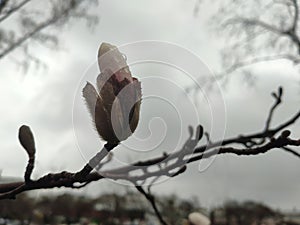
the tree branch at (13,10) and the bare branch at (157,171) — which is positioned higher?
the tree branch at (13,10)

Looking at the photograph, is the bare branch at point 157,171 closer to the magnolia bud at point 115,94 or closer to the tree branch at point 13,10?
the magnolia bud at point 115,94

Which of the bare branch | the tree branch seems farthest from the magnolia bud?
the tree branch

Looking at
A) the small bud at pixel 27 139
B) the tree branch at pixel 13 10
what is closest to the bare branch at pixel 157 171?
the small bud at pixel 27 139

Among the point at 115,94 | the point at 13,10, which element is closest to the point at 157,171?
the point at 115,94

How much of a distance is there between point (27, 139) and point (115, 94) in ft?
0.40

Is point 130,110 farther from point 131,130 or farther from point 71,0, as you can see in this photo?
point 71,0

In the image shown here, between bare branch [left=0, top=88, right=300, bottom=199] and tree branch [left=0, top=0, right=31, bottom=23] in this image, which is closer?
bare branch [left=0, top=88, right=300, bottom=199]

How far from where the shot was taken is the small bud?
0.45 metres

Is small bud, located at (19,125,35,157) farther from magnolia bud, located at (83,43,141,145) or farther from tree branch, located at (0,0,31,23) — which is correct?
tree branch, located at (0,0,31,23)

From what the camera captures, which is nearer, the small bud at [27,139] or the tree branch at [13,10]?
the small bud at [27,139]

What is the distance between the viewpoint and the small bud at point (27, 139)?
45cm

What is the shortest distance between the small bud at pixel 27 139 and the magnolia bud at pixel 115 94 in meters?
0.09

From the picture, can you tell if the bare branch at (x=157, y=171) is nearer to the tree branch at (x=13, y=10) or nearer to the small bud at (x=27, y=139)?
the small bud at (x=27, y=139)

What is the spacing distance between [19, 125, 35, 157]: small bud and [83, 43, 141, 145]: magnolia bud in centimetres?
9
